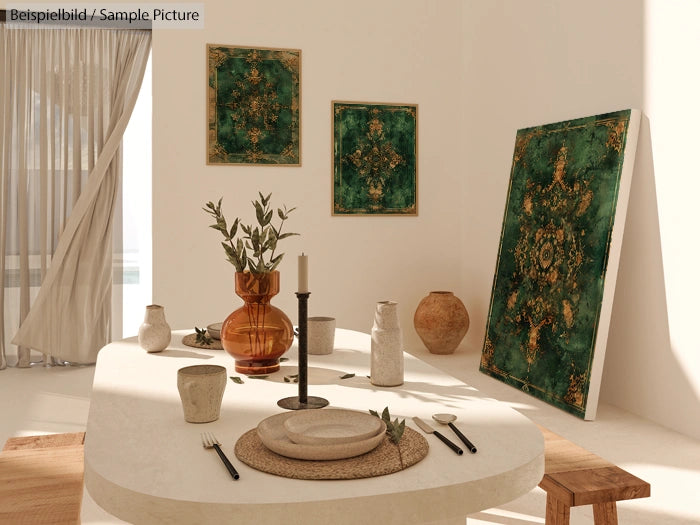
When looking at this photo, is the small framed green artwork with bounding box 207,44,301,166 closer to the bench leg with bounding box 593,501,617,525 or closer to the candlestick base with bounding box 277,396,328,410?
the candlestick base with bounding box 277,396,328,410

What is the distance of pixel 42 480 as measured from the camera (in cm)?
180

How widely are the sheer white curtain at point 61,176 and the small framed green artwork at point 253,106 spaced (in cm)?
56

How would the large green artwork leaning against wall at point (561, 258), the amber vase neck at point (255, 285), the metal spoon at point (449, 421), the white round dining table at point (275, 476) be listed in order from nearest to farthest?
the white round dining table at point (275, 476) < the metal spoon at point (449, 421) < the amber vase neck at point (255, 285) < the large green artwork leaning against wall at point (561, 258)

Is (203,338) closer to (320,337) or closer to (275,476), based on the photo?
(320,337)

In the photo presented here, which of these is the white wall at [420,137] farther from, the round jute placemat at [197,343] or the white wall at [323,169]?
the round jute placemat at [197,343]

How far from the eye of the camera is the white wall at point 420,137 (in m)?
3.83

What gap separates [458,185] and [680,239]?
2.25 meters

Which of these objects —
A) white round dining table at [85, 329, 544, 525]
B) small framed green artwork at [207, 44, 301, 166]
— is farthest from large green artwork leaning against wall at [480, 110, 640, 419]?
white round dining table at [85, 329, 544, 525]

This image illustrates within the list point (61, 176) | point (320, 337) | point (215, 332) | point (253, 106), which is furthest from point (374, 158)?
point (320, 337)

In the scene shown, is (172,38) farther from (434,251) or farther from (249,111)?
(434,251)

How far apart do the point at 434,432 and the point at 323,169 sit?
3.85 metres

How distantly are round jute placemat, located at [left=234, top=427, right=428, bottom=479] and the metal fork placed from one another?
3cm

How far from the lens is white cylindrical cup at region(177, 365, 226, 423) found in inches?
58.7

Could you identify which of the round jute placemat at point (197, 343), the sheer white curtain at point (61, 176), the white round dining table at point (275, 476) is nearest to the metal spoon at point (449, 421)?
the white round dining table at point (275, 476)
